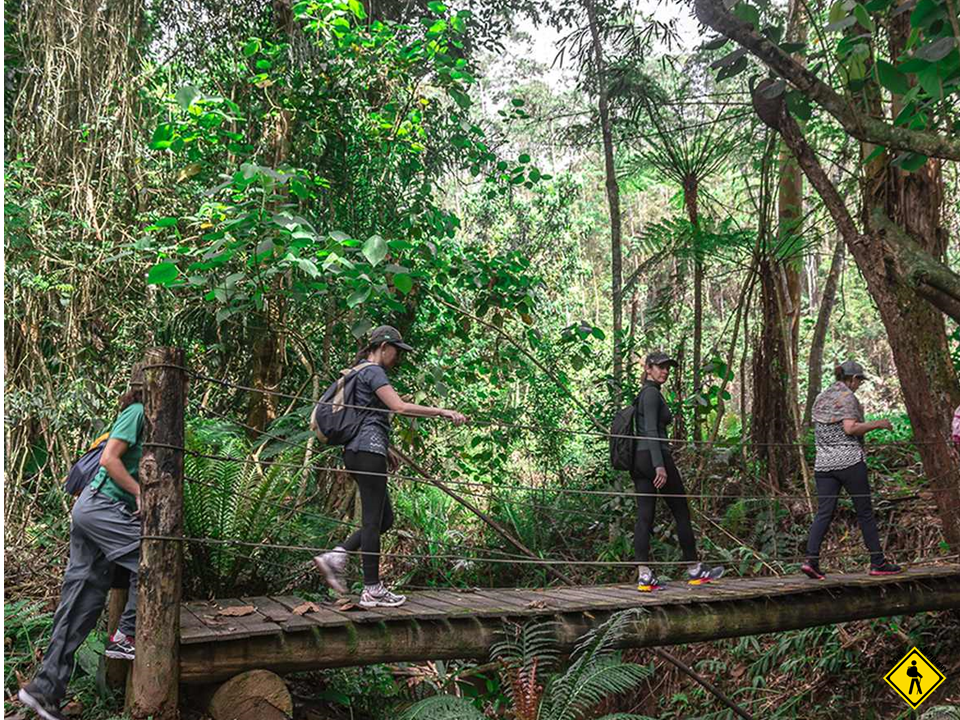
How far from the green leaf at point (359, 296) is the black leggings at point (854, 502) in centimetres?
321

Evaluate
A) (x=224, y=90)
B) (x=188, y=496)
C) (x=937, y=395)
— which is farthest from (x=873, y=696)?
(x=224, y=90)

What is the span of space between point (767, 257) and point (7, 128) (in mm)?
6575

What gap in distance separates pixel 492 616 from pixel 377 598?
62cm

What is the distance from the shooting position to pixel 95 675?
4.34m

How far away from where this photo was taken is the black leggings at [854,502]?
213 inches

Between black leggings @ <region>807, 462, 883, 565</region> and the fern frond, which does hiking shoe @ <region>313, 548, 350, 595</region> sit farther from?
black leggings @ <region>807, 462, 883, 565</region>

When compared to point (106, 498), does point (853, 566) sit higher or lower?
lower

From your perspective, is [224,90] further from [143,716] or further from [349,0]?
[143,716]

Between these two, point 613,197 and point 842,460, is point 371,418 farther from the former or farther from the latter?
point 613,197

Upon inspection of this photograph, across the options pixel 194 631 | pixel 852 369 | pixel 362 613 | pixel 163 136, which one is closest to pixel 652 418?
pixel 852 369

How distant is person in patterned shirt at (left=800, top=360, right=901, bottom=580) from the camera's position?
540 centimetres

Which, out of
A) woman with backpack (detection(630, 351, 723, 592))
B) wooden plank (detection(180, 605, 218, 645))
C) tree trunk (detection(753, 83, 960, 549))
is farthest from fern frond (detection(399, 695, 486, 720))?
tree trunk (detection(753, 83, 960, 549))

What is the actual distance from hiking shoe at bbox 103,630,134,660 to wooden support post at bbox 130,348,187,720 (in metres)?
0.39

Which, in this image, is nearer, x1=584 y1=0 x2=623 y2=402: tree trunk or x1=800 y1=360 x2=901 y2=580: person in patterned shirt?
x1=800 y1=360 x2=901 y2=580: person in patterned shirt
